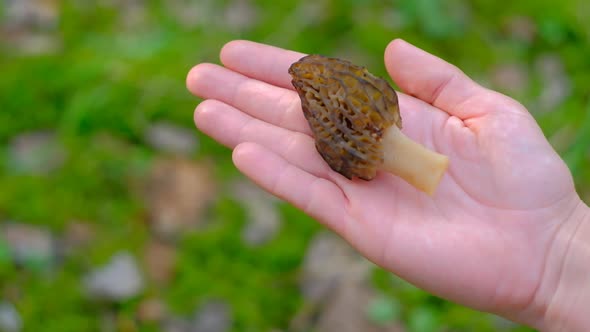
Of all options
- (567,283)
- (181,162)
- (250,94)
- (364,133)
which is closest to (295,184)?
(364,133)

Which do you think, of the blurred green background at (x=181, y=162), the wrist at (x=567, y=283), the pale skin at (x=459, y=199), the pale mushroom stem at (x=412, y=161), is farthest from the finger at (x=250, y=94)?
the wrist at (x=567, y=283)

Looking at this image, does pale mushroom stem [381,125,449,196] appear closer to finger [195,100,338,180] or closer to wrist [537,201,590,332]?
finger [195,100,338,180]

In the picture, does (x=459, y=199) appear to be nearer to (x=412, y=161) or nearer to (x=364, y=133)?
(x=412, y=161)

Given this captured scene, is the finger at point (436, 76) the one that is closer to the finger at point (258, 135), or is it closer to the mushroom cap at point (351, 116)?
the mushroom cap at point (351, 116)

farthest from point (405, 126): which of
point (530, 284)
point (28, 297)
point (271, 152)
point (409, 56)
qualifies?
point (28, 297)

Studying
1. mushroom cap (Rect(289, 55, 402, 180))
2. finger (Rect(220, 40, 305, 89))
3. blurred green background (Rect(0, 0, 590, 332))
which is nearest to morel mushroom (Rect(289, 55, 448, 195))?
mushroom cap (Rect(289, 55, 402, 180))
